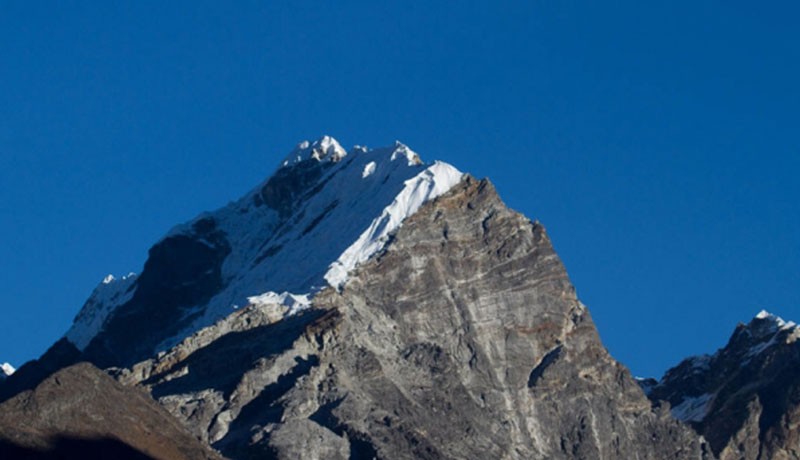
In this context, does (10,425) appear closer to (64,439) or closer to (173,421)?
(64,439)

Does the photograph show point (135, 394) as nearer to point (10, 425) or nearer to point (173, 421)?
point (173, 421)

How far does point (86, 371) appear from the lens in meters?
195

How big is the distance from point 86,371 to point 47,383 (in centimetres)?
569

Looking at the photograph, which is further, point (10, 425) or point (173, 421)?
point (173, 421)

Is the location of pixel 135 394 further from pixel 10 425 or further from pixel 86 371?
pixel 10 425

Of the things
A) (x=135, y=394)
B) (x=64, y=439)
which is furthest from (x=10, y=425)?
(x=135, y=394)

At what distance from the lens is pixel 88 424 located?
18800 centimetres

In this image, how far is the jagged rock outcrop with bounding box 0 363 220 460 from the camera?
7185 inches

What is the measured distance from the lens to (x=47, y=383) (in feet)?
622

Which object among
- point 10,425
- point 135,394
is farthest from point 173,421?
point 10,425

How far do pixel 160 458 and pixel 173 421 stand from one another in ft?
31.6

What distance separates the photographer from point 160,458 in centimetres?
18825

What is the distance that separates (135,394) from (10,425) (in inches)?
655

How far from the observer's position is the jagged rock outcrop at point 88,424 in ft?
599
